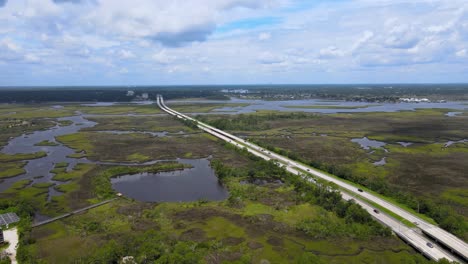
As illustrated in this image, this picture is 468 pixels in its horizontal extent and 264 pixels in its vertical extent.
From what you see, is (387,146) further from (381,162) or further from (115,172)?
(115,172)

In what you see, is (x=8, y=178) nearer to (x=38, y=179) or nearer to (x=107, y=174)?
(x=38, y=179)

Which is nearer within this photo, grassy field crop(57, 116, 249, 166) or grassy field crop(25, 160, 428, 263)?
grassy field crop(25, 160, 428, 263)

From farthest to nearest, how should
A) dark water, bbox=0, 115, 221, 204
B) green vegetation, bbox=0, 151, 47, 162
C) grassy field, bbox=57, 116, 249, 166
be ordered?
grassy field, bbox=57, 116, 249, 166 < green vegetation, bbox=0, 151, 47, 162 < dark water, bbox=0, 115, 221, 204

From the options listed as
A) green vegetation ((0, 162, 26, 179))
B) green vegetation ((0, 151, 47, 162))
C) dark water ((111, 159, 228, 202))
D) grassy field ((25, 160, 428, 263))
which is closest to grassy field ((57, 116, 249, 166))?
green vegetation ((0, 151, 47, 162))

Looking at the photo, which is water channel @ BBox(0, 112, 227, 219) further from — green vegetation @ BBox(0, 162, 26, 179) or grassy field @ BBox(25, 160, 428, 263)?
grassy field @ BBox(25, 160, 428, 263)

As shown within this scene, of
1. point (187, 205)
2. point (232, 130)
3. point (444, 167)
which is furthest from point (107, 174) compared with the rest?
point (444, 167)

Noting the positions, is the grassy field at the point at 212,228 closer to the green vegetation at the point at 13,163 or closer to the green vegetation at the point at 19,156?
the green vegetation at the point at 13,163
